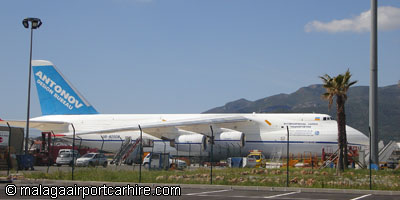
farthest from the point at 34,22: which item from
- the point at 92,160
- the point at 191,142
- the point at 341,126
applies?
the point at 341,126

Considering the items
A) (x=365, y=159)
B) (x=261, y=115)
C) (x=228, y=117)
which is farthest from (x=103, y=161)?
(x=365, y=159)

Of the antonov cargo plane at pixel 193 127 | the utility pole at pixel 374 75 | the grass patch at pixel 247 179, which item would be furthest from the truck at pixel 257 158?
the grass patch at pixel 247 179

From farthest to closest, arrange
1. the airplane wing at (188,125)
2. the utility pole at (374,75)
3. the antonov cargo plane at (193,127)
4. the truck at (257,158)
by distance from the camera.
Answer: the airplane wing at (188,125), the antonov cargo plane at (193,127), the truck at (257,158), the utility pole at (374,75)

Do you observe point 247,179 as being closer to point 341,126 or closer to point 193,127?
point 341,126

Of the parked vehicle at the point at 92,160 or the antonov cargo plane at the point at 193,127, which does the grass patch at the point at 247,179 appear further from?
the antonov cargo plane at the point at 193,127

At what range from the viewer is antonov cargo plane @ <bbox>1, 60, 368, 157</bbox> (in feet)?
114

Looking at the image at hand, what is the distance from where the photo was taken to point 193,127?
38.3 m

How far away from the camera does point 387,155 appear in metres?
31.0

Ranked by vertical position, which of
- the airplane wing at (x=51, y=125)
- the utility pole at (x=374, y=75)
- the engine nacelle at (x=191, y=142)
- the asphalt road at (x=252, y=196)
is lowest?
the asphalt road at (x=252, y=196)

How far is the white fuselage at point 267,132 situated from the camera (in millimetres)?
34438

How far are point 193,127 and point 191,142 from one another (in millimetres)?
3071

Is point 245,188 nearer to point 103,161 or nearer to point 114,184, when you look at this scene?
point 114,184

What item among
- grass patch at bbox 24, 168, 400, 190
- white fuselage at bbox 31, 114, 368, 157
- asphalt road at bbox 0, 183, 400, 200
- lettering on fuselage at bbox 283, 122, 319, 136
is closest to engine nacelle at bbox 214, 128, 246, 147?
white fuselage at bbox 31, 114, 368, 157

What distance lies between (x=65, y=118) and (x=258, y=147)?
17033mm
